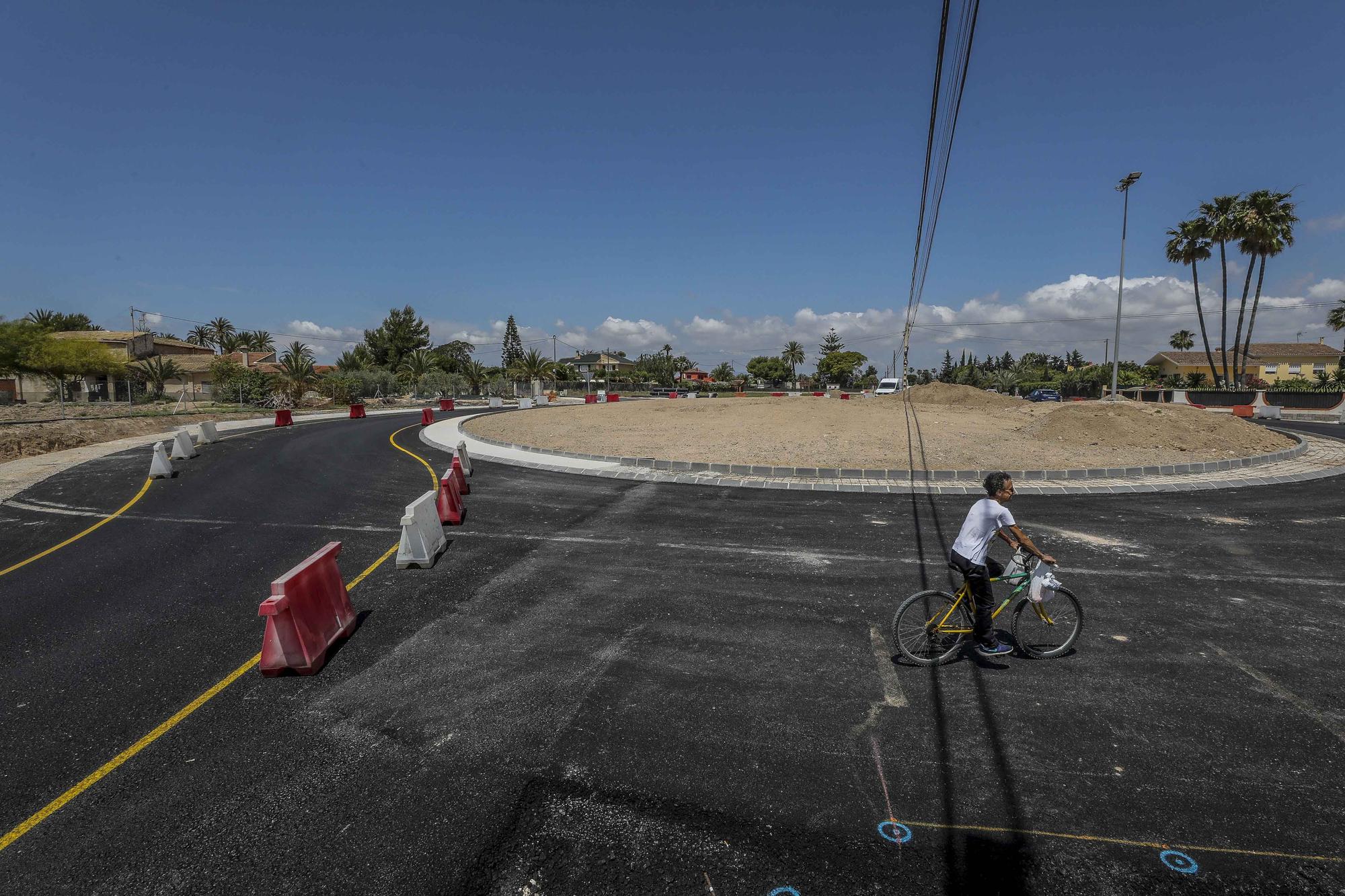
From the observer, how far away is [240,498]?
12.7 meters

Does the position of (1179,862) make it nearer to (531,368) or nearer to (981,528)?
(981,528)

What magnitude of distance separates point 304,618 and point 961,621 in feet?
18.6

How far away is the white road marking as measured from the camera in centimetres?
436

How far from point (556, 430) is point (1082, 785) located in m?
22.2

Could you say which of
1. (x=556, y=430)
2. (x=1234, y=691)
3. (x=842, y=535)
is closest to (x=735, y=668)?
(x=1234, y=691)

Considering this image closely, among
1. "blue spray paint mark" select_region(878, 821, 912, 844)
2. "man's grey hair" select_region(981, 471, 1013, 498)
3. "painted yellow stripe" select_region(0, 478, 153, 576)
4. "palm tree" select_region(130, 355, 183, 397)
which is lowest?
"blue spray paint mark" select_region(878, 821, 912, 844)

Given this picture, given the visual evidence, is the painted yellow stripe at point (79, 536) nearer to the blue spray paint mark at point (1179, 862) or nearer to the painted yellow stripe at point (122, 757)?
the painted yellow stripe at point (122, 757)

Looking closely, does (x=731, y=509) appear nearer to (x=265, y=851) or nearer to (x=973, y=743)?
(x=973, y=743)

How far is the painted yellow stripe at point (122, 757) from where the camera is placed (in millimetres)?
3498

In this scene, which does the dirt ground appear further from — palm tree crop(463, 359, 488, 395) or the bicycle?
palm tree crop(463, 359, 488, 395)

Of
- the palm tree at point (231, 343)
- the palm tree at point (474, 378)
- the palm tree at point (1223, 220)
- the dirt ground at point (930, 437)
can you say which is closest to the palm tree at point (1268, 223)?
the palm tree at point (1223, 220)

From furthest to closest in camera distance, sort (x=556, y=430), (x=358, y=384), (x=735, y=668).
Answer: (x=358, y=384), (x=556, y=430), (x=735, y=668)

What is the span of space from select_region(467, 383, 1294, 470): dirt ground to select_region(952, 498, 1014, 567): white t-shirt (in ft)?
33.4

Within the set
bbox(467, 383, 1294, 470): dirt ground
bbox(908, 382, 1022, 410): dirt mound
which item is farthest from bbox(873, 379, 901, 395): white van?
bbox(467, 383, 1294, 470): dirt ground
